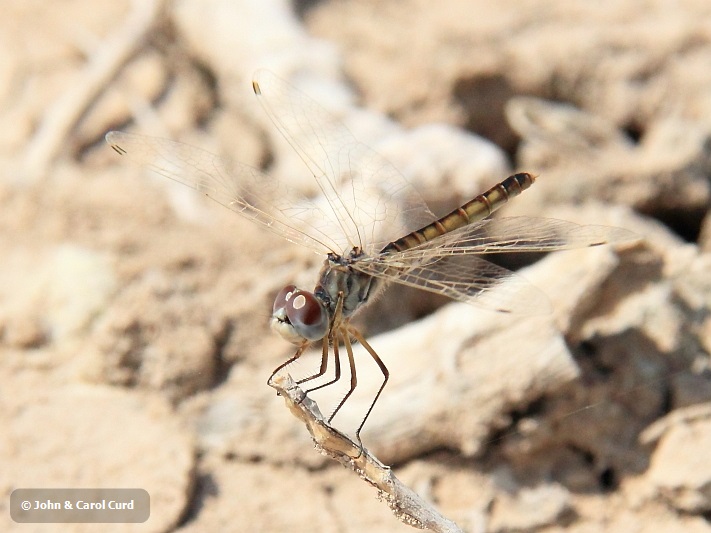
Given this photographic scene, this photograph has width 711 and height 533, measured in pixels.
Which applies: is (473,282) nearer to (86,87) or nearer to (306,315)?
(306,315)

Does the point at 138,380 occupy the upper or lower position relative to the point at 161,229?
lower

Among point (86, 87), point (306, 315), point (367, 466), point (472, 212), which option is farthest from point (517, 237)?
point (86, 87)

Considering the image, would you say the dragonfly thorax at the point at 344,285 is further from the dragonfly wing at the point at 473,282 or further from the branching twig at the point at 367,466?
the branching twig at the point at 367,466

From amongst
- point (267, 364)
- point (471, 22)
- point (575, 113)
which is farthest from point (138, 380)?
point (471, 22)

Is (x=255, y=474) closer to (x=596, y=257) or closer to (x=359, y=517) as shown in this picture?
(x=359, y=517)

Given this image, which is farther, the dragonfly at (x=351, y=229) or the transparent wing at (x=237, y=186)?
the transparent wing at (x=237, y=186)

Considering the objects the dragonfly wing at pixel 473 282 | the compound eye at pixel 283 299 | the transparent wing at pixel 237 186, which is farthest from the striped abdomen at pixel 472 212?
the compound eye at pixel 283 299

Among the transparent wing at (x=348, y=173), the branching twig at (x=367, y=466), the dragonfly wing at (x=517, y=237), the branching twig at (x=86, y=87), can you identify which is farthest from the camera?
the branching twig at (x=86, y=87)

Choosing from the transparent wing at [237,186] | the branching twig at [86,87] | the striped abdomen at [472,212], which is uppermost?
the branching twig at [86,87]
